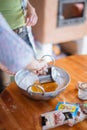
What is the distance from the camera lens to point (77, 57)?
1.37 meters

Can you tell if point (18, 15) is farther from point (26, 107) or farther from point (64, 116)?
point (64, 116)

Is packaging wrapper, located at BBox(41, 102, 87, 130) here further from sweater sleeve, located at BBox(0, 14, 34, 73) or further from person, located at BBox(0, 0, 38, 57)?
person, located at BBox(0, 0, 38, 57)

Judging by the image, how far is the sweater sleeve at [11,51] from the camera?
82cm

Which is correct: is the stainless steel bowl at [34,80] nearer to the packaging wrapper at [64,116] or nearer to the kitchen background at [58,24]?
the packaging wrapper at [64,116]

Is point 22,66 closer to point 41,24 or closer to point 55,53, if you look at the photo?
point 41,24

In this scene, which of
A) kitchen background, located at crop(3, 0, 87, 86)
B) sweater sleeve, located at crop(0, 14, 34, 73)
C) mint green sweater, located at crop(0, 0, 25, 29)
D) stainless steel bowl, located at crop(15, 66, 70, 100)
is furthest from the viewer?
kitchen background, located at crop(3, 0, 87, 86)

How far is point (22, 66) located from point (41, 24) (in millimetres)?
1400

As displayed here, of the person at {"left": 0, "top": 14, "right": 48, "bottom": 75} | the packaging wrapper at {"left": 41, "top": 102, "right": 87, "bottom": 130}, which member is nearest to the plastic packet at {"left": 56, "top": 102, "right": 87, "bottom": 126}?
the packaging wrapper at {"left": 41, "top": 102, "right": 87, "bottom": 130}

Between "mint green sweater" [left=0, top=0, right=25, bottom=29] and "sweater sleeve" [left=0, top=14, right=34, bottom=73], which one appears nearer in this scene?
"sweater sleeve" [left=0, top=14, right=34, bottom=73]

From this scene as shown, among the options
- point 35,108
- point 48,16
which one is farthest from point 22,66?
point 48,16

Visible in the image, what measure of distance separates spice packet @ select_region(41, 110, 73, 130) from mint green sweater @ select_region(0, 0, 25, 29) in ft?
1.98

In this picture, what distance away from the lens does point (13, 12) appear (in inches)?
49.1

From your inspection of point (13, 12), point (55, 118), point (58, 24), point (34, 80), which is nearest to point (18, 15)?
point (13, 12)

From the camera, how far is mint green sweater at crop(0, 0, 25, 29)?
1.20 metres
